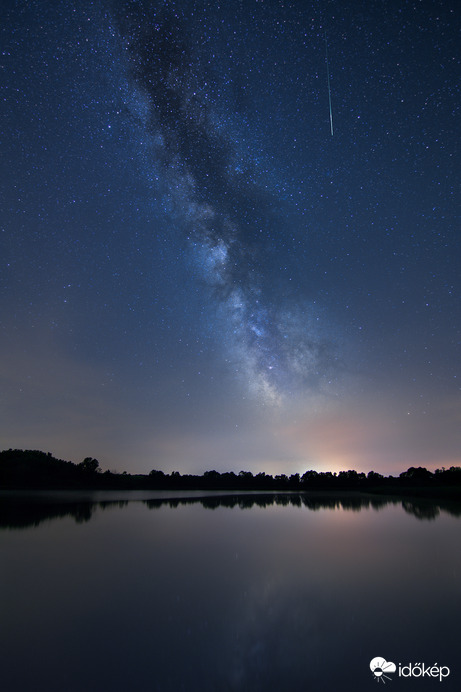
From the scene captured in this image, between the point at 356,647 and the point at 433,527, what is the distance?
1861cm

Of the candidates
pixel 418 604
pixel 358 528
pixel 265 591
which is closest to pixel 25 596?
pixel 265 591

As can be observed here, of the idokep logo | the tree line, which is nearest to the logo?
the idokep logo

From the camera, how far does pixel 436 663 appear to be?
5.64 m

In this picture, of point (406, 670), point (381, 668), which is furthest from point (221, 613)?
point (406, 670)

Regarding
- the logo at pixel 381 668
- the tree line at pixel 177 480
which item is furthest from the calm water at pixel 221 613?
the tree line at pixel 177 480

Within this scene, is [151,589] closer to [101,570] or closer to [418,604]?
[101,570]

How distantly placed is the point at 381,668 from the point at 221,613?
3.51 m

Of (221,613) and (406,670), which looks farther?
(221,613)

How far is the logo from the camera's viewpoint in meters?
5.27

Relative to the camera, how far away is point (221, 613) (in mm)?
7449

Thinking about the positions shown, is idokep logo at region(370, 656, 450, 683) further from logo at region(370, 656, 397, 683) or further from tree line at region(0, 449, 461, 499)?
tree line at region(0, 449, 461, 499)

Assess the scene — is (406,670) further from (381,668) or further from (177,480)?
(177,480)

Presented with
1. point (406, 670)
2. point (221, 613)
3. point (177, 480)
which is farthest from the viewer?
point (177, 480)

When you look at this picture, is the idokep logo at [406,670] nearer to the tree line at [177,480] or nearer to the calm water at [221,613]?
the calm water at [221,613]
